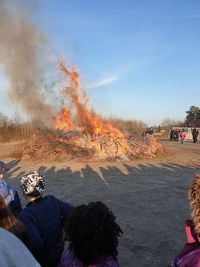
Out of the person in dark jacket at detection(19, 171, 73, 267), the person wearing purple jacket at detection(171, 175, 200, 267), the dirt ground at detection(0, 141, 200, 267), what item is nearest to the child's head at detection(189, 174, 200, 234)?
the person wearing purple jacket at detection(171, 175, 200, 267)

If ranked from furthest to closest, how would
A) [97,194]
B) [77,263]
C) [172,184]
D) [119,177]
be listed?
1. [119,177]
2. [172,184]
3. [97,194]
4. [77,263]

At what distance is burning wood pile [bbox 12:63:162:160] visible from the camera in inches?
766

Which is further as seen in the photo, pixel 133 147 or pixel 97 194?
pixel 133 147

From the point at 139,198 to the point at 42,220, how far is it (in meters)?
6.77

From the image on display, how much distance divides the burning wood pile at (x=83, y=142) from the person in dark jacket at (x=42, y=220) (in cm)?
1546

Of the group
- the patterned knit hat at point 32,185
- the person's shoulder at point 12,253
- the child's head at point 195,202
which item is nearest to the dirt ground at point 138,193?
the patterned knit hat at point 32,185

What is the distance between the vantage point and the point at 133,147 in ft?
67.2

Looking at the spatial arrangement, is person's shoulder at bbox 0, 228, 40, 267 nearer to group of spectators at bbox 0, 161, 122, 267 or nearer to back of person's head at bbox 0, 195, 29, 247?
group of spectators at bbox 0, 161, 122, 267

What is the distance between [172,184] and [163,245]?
5861 millimetres

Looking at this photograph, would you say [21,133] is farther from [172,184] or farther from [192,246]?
[192,246]

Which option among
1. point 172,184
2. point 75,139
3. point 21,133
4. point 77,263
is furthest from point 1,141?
point 77,263

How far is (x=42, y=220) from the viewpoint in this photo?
3.29 meters

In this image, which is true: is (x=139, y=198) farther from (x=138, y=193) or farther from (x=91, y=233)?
(x=91, y=233)

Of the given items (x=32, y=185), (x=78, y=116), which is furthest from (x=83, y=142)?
(x=32, y=185)
